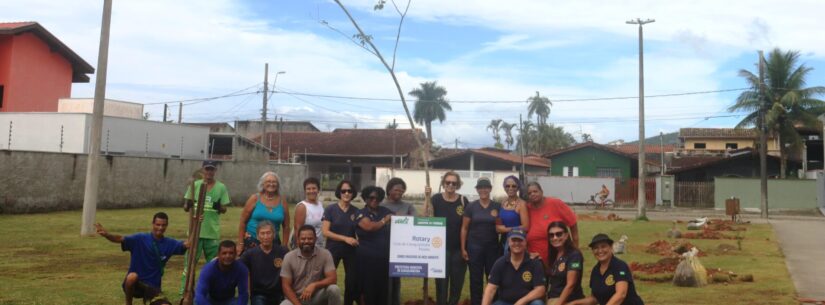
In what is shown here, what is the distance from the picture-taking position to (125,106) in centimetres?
3500

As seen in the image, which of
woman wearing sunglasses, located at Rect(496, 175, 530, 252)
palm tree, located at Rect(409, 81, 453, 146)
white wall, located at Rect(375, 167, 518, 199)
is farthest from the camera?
palm tree, located at Rect(409, 81, 453, 146)

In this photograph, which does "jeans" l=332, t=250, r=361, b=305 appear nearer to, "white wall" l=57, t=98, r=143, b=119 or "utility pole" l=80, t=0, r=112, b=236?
"utility pole" l=80, t=0, r=112, b=236

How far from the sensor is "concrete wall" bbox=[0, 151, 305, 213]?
76.5 ft

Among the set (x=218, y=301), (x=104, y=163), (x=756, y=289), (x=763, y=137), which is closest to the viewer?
(x=218, y=301)

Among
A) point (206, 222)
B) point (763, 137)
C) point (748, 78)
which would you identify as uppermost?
point (748, 78)

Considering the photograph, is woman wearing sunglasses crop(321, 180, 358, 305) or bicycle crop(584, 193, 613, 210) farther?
bicycle crop(584, 193, 613, 210)

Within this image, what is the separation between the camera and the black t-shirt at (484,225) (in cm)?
800

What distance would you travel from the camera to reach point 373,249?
8.09 m

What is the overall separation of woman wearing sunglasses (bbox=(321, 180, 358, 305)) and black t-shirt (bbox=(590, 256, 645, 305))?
8.37 ft

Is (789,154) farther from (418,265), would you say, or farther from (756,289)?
(418,265)

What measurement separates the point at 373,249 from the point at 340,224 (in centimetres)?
Result: 47

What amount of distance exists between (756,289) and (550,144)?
77.1 metres

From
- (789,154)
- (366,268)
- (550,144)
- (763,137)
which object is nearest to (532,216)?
(366,268)

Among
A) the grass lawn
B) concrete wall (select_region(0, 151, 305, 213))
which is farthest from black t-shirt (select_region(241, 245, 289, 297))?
concrete wall (select_region(0, 151, 305, 213))
